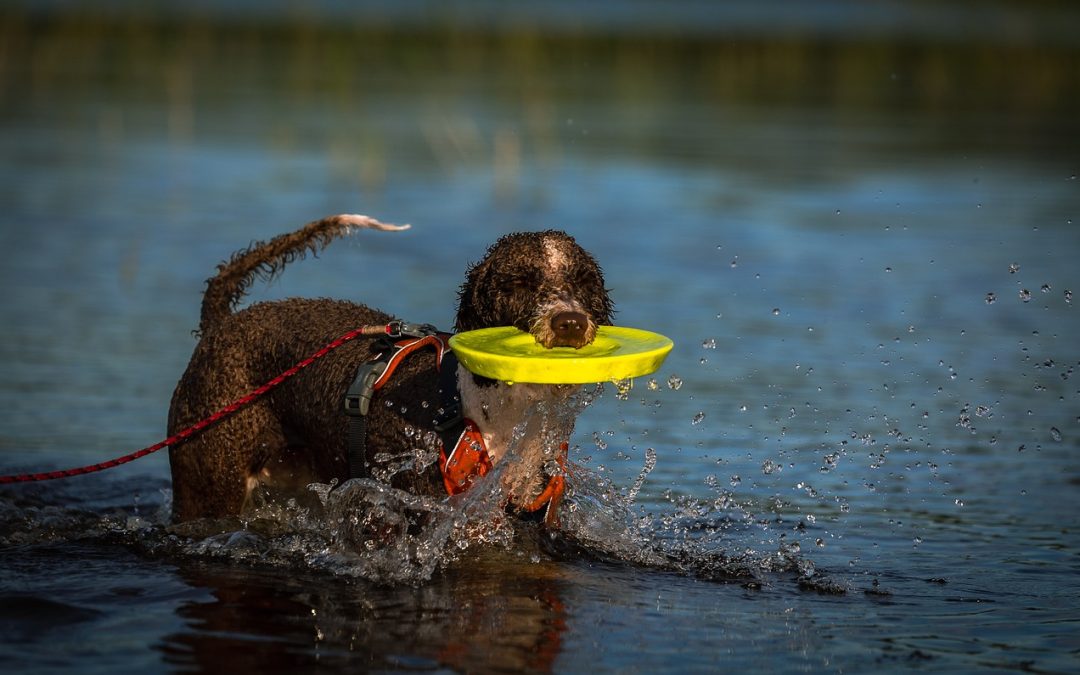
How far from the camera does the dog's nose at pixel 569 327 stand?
19.0 feet

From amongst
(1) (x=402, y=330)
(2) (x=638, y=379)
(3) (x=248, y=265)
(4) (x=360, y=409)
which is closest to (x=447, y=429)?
(4) (x=360, y=409)

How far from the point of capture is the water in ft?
20.3

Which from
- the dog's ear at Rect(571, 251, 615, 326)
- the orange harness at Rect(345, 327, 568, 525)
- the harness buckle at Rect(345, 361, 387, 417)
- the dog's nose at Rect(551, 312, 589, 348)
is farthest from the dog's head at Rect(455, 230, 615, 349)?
the harness buckle at Rect(345, 361, 387, 417)

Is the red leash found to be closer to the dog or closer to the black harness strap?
the dog

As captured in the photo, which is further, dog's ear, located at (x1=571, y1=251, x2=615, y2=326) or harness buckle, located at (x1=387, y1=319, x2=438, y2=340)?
harness buckle, located at (x1=387, y1=319, x2=438, y2=340)

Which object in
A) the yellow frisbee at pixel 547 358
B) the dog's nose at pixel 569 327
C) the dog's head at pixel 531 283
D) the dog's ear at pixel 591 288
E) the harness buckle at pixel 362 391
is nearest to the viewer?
the yellow frisbee at pixel 547 358

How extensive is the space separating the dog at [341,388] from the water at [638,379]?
20 centimetres

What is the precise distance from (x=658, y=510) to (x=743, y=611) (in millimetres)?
1673

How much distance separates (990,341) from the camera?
11.9 metres

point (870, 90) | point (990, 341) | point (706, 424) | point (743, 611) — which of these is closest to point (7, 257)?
point (706, 424)

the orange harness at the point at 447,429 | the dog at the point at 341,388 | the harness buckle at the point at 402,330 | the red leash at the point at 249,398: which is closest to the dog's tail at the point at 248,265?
the dog at the point at 341,388

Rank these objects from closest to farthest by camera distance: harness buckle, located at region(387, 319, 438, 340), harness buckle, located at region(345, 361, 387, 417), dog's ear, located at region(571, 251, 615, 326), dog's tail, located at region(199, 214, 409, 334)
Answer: dog's ear, located at region(571, 251, 615, 326), harness buckle, located at region(345, 361, 387, 417), harness buckle, located at region(387, 319, 438, 340), dog's tail, located at region(199, 214, 409, 334)

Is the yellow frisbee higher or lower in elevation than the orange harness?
higher

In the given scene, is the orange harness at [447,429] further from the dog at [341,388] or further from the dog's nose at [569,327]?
the dog's nose at [569,327]
